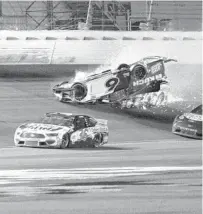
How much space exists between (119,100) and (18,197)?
5.72 m

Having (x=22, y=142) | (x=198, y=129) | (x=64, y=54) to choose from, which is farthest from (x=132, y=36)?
(x=22, y=142)

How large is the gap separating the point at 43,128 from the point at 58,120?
0.58m

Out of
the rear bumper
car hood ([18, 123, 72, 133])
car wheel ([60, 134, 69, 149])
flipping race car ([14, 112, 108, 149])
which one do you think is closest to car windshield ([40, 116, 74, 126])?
flipping race car ([14, 112, 108, 149])

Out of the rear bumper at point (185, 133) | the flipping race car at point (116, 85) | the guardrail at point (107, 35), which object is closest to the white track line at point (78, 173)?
the rear bumper at point (185, 133)

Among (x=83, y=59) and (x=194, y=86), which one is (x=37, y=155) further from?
(x=194, y=86)

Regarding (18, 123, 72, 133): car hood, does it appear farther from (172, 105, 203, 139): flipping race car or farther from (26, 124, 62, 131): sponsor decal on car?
(172, 105, 203, 139): flipping race car

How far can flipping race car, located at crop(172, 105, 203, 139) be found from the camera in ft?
38.9

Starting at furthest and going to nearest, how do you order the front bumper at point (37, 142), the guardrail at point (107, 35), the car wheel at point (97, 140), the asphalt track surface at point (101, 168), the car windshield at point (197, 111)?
1. the car windshield at point (197, 111)
2. the guardrail at point (107, 35)
3. the car wheel at point (97, 140)
4. the front bumper at point (37, 142)
5. the asphalt track surface at point (101, 168)

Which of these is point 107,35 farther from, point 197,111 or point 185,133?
point 185,133

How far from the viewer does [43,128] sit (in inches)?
421

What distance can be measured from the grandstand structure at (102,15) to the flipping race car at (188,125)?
1.60 m

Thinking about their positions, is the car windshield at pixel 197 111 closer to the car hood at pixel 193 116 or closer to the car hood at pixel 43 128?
the car hood at pixel 193 116

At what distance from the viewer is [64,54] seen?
40.6ft

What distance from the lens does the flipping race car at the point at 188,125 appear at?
1185 centimetres
